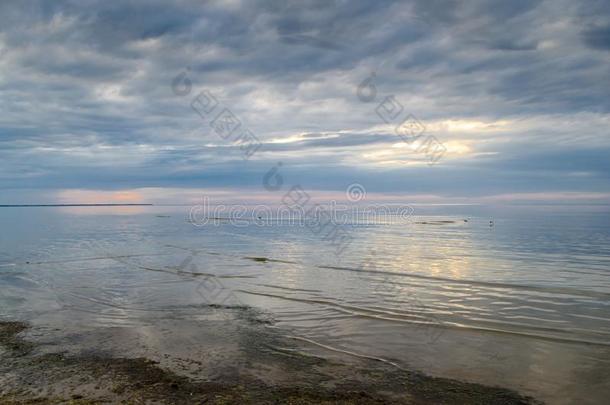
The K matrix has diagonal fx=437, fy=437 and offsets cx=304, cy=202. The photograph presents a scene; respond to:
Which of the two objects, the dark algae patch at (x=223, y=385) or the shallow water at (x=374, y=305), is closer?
the dark algae patch at (x=223, y=385)

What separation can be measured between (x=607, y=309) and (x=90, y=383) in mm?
20160

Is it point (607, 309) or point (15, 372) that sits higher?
point (15, 372)

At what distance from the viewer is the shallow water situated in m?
12.4

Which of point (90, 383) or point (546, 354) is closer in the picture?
point (90, 383)

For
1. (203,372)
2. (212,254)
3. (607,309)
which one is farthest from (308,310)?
(212,254)

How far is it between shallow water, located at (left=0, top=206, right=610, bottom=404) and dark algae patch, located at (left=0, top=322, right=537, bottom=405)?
1.11 meters

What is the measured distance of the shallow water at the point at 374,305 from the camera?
488 inches

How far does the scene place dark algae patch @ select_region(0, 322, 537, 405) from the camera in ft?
29.4

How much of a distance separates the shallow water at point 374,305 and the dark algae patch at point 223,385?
1.11 meters

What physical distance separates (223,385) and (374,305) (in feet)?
36.1

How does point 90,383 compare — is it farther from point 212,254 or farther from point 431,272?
point 212,254

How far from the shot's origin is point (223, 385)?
32.0 feet

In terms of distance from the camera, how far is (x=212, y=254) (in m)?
41.7

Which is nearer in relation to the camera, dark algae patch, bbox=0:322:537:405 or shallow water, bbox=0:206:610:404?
dark algae patch, bbox=0:322:537:405
